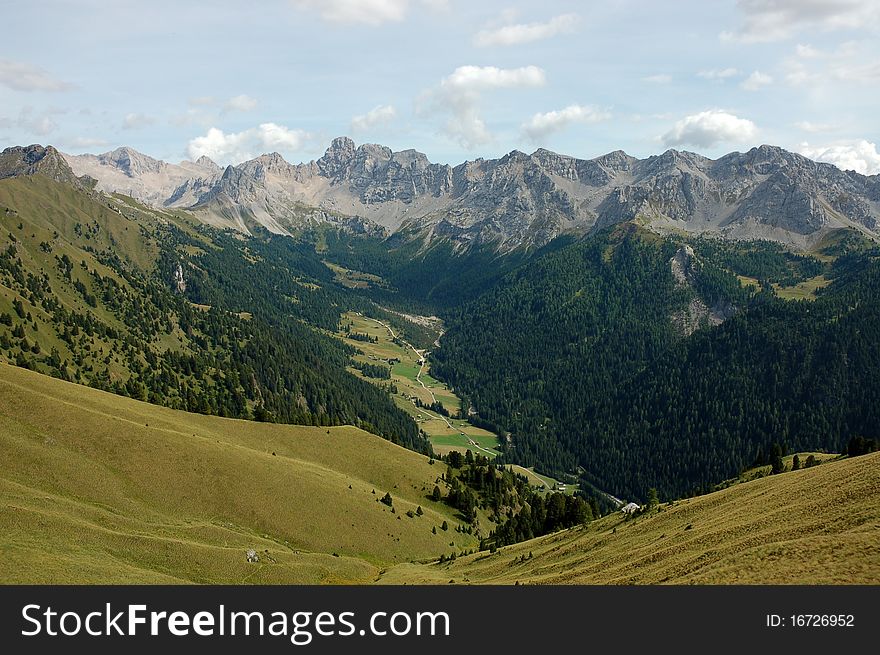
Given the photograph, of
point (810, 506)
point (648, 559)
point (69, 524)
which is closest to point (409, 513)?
point (69, 524)

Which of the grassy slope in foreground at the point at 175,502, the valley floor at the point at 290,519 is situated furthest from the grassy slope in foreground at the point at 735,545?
the grassy slope in foreground at the point at 175,502

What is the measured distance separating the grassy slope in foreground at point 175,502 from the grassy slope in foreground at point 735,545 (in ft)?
64.8

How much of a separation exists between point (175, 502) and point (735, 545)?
87.1 m

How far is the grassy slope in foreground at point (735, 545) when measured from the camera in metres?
44.0

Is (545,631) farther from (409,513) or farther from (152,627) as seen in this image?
(409,513)

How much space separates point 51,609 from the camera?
43.1 m

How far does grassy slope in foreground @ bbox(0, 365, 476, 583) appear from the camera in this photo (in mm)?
75000

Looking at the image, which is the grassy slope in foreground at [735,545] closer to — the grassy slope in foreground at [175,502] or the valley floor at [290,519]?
the valley floor at [290,519]

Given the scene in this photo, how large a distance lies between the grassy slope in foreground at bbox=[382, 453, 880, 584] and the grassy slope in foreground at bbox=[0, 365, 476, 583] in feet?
64.8

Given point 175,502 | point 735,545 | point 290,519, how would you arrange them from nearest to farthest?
1. point 735,545
2. point 175,502
3. point 290,519

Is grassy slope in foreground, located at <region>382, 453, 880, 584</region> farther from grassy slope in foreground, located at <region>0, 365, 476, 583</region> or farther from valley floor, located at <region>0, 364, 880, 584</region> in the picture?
grassy slope in foreground, located at <region>0, 365, 476, 583</region>

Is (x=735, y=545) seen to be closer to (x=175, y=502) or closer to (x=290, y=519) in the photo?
(x=290, y=519)

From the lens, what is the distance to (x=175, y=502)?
101 meters

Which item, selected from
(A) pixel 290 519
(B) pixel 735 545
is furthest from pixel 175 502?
(B) pixel 735 545
